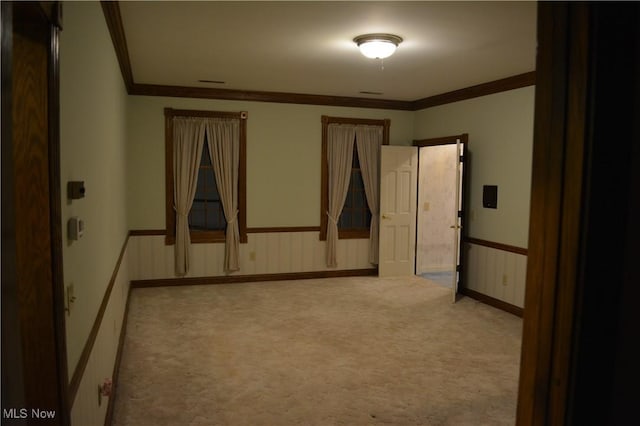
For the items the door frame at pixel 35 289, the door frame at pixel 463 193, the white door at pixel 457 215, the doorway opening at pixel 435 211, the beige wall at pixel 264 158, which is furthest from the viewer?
the doorway opening at pixel 435 211

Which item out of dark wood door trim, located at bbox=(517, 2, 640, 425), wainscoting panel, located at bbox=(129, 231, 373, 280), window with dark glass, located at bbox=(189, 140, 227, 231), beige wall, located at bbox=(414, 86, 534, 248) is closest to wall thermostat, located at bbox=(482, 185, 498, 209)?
beige wall, located at bbox=(414, 86, 534, 248)

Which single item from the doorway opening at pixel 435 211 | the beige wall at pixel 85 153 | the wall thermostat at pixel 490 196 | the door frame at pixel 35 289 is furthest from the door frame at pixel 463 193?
the door frame at pixel 35 289

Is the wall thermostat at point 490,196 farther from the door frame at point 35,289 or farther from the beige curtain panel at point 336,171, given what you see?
the door frame at point 35,289

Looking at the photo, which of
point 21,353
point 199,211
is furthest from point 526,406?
point 199,211

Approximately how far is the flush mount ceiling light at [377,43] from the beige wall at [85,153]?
1.97 m

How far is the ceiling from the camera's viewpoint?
3279 millimetres

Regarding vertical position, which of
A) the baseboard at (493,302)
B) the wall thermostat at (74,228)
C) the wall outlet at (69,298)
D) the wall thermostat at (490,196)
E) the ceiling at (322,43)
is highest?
the ceiling at (322,43)

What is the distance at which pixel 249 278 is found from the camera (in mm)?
6797

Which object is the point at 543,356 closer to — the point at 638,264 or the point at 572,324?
the point at 572,324

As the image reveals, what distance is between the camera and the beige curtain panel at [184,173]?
20.9ft

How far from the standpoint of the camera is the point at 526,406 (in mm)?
1154

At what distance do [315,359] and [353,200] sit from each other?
3.73 metres

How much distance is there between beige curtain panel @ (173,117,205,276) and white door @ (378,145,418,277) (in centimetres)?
271

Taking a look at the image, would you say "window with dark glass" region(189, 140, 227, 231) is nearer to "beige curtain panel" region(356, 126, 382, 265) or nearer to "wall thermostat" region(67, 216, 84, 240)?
"beige curtain panel" region(356, 126, 382, 265)
